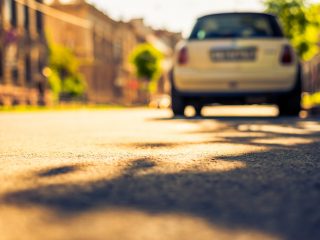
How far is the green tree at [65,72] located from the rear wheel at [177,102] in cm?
3662

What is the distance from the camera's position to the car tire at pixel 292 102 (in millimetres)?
8227

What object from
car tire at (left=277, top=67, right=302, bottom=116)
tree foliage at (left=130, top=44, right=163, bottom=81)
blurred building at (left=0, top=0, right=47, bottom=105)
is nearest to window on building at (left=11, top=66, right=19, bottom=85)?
blurred building at (left=0, top=0, right=47, bottom=105)

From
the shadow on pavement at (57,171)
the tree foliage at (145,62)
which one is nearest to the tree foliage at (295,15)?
the shadow on pavement at (57,171)

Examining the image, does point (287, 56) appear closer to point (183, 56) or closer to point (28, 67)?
point (183, 56)

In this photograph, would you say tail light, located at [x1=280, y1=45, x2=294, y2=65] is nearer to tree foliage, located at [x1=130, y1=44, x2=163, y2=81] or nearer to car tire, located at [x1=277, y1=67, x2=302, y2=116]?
car tire, located at [x1=277, y1=67, x2=302, y2=116]

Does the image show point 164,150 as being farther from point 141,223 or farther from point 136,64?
point 136,64

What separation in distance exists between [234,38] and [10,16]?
24148mm

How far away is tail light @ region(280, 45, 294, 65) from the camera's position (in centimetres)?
799

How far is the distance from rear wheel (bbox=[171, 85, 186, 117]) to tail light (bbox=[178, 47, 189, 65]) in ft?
1.57

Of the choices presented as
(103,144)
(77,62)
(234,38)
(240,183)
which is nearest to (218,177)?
(240,183)

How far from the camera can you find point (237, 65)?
26.5ft

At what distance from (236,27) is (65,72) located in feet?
131

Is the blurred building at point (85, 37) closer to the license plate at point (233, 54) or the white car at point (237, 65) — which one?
the white car at point (237, 65)

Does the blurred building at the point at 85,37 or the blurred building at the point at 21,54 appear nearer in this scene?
the blurred building at the point at 21,54
